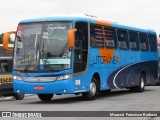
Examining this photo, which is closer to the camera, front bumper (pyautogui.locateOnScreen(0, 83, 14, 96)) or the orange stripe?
the orange stripe

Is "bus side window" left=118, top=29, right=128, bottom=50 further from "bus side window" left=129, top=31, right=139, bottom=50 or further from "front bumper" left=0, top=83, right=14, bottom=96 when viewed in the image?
"front bumper" left=0, top=83, right=14, bottom=96

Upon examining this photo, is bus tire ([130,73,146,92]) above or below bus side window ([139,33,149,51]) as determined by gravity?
below

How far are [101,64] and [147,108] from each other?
515 cm

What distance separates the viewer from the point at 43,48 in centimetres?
1884

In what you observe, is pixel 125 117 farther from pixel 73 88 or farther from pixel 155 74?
pixel 155 74

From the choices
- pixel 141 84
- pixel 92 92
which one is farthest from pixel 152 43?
pixel 92 92

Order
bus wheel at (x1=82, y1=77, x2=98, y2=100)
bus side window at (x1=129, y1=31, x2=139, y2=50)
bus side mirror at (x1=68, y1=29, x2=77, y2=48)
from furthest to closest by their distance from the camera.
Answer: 1. bus side window at (x1=129, y1=31, x2=139, y2=50)
2. bus wheel at (x1=82, y1=77, x2=98, y2=100)
3. bus side mirror at (x1=68, y1=29, x2=77, y2=48)

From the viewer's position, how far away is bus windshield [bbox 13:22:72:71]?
18.6m

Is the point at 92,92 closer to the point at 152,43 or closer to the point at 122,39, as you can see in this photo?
the point at 122,39

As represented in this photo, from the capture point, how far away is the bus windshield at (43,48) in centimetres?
1864

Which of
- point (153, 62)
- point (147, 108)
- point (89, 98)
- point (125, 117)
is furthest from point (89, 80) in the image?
point (153, 62)

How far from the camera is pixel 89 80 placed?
19984 millimetres

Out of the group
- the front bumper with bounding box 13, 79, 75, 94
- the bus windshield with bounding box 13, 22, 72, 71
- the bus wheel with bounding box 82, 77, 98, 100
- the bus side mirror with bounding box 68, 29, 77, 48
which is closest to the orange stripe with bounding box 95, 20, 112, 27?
the bus wheel with bounding box 82, 77, 98, 100

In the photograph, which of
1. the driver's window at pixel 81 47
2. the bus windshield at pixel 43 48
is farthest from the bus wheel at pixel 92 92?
the bus windshield at pixel 43 48
